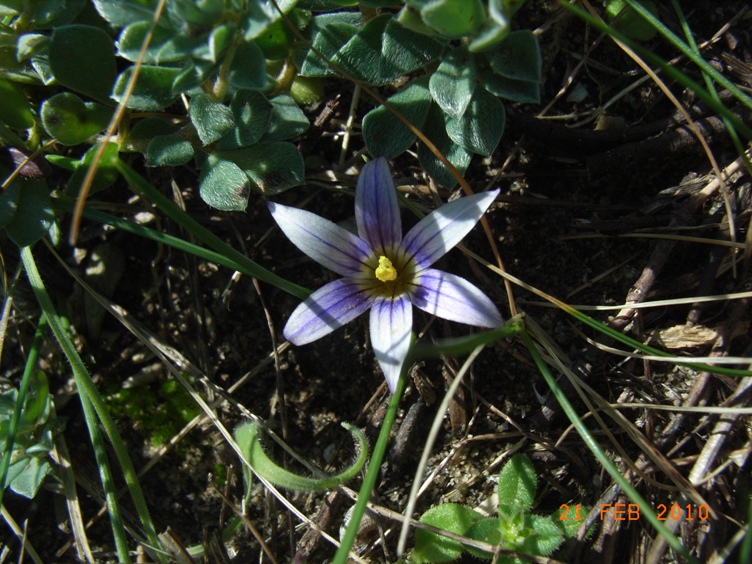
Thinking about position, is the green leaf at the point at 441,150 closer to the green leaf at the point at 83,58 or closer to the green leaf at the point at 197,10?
the green leaf at the point at 197,10

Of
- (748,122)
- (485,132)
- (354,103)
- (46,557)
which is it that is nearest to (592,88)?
(748,122)

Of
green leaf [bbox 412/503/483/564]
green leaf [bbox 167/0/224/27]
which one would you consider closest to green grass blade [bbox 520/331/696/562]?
green leaf [bbox 412/503/483/564]

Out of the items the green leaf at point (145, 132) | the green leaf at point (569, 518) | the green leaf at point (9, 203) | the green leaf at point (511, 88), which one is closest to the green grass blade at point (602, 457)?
the green leaf at point (569, 518)

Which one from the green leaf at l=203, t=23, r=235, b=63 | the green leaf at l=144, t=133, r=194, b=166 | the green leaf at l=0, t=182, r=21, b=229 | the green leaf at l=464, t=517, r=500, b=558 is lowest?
the green leaf at l=464, t=517, r=500, b=558

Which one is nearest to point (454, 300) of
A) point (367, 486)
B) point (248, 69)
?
point (367, 486)

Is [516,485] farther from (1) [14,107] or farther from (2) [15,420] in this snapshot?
(1) [14,107]

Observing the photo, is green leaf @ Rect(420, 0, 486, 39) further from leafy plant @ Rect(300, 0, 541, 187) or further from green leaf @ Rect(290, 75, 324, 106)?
green leaf @ Rect(290, 75, 324, 106)
